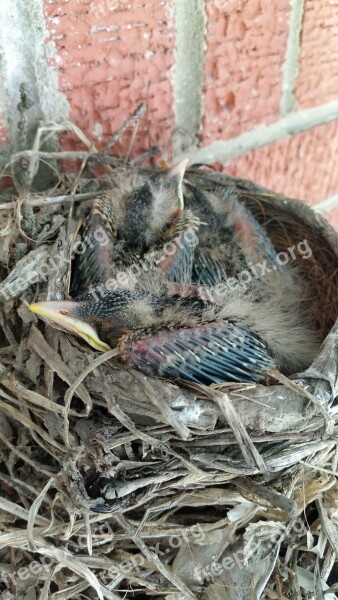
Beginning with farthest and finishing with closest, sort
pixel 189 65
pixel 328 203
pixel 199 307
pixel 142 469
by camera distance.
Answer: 1. pixel 328 203
2. pixel 189 65
3. pixel 199 307
4. pixel 142 469

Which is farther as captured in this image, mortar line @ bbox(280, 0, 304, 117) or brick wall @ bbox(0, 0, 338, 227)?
mortar line @ bbox(280, 0, 304, 117)

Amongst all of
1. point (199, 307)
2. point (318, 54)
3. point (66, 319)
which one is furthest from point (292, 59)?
point (66, 319)

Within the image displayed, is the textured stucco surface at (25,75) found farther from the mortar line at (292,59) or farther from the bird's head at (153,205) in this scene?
the mortar line at (292,59)

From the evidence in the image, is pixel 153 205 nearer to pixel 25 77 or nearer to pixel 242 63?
pixel 25 77

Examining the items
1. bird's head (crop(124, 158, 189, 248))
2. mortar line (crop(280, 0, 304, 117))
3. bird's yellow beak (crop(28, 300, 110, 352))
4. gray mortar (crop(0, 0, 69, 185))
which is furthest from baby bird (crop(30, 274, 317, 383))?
mortar line (crop(280, 0, 304, 117))

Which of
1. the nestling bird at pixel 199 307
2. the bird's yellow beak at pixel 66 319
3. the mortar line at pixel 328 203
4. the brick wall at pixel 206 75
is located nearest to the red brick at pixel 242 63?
the brick wall at pixel 206 75

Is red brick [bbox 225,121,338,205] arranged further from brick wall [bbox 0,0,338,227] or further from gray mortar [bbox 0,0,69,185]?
gray mortar [bbox 0,0,69,185]
